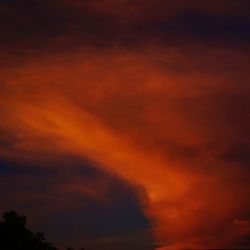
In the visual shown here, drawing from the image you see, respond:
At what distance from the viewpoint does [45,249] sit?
366 ft

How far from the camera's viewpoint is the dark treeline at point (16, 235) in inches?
3713

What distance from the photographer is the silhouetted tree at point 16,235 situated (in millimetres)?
94312

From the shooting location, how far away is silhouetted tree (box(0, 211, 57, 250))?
309 feet

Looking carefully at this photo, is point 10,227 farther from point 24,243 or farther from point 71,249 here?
point 71,249

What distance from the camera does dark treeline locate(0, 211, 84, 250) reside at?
94.3 meters

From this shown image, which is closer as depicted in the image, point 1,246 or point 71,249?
point 1,246

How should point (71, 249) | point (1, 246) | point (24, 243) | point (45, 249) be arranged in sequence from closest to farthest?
point (1, 246) < point (24, 243) < point (45, 249) < point (71, 249)

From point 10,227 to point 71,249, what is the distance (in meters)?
36.5

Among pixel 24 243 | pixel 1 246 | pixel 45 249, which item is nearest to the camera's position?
pixel 1 246

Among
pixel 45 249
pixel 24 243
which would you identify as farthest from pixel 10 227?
pixel 45 249

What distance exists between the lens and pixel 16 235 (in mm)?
97562

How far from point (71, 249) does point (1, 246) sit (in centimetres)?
4257

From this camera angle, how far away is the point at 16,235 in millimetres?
97562

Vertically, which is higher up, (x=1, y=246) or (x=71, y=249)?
(x=71, y=249)
